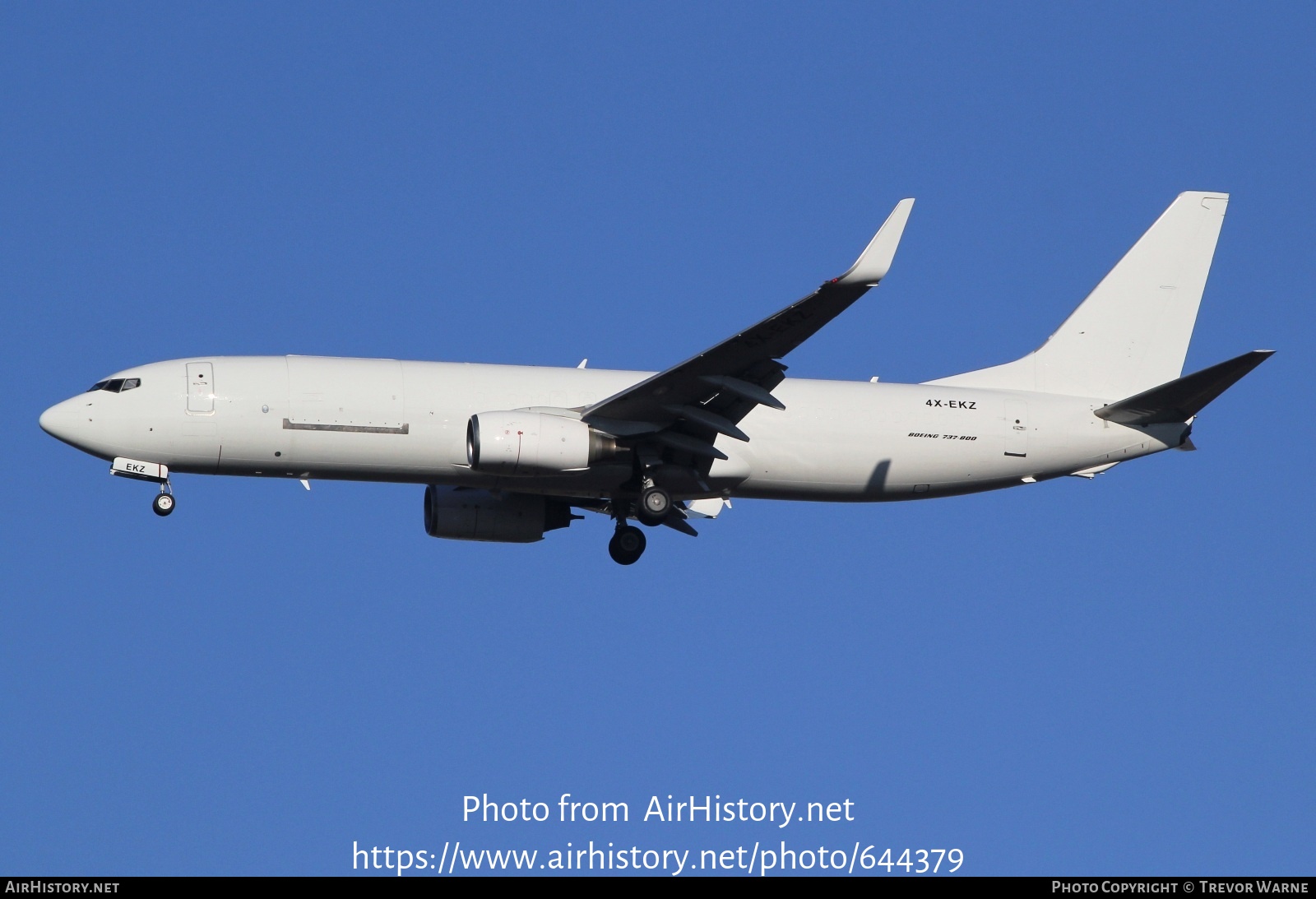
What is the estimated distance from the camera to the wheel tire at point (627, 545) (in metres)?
40.2

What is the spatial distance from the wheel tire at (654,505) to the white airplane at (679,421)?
0.13ft

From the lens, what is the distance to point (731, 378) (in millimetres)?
35406

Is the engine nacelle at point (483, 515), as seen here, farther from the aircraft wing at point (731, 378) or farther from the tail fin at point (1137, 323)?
the tail fin at point (1137, 323)

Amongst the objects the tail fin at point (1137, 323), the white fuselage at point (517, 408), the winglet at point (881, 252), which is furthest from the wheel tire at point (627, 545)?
the winglet at point (881, 252)

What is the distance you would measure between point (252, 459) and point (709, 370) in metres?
9.90

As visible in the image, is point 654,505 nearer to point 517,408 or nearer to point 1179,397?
point 517,408

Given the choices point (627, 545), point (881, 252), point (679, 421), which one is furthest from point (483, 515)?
point (881, 252)

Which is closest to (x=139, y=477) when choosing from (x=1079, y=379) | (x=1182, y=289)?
(x=1079, y=379)

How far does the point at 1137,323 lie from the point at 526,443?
16.2 m

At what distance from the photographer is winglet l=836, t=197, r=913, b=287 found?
31531 millimetres

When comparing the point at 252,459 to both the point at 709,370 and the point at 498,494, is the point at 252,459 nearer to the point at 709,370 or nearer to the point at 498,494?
the point at 498,494

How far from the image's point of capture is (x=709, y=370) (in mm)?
35188
